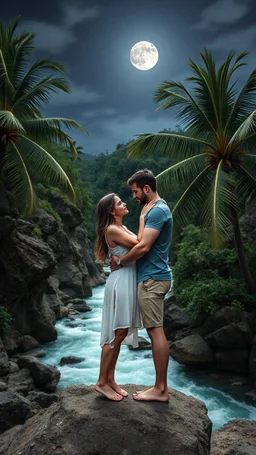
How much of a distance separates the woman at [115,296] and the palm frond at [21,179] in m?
7.73

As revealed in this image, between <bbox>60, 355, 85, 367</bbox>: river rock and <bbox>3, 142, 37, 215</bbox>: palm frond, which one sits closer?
<bbox>3, 142, 37, 215</bbox>: palm frond

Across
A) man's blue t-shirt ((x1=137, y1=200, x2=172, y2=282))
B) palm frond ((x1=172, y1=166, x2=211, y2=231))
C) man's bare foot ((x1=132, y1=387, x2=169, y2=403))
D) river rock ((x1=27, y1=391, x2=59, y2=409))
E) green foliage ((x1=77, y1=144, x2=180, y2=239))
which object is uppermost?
green foliage ((x1=77, y1=144, x2=180, y2=239))

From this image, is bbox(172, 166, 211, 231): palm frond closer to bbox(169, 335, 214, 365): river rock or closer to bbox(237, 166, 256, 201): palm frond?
bbox(237, 166, 256, 201): palm frond

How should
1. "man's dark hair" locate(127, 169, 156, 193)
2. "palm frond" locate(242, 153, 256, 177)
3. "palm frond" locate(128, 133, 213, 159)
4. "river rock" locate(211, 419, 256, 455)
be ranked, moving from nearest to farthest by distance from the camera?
"man's dark hair" locate(127, 169, 156, 193), "river rock" locate(211, 419, 256, 455), "palm frond" locate(242, 153, 256, 177), "palm frond" locate(128, 133, 213, 159)

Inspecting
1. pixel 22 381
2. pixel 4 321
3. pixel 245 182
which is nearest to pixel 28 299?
pixel 4 321

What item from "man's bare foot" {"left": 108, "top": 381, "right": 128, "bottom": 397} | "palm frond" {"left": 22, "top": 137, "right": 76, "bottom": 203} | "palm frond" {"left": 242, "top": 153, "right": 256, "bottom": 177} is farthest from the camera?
"palm frond" {"left": 22, "top": 137, "right": 76, "bottom": 203}

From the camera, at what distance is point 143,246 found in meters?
3.67

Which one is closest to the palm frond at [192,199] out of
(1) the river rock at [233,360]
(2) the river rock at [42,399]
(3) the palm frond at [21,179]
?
(1) the river rock at [233,360]

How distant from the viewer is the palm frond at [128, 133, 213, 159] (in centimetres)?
1220

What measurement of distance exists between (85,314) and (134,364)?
8.08m

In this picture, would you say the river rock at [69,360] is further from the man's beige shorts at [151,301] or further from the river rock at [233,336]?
the man's beige shorts at [151,301]

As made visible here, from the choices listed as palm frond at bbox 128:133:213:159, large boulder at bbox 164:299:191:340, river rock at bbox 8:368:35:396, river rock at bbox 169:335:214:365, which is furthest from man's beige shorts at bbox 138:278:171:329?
large boulder at bbox 164:299:191:340

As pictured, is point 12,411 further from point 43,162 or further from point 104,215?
point 43,162

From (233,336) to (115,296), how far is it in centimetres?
826
